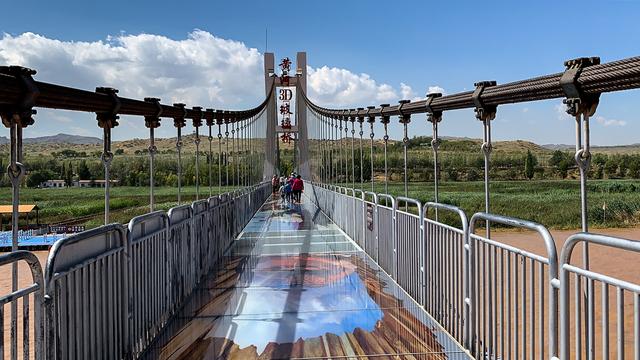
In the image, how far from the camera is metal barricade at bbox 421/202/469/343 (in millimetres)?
4051

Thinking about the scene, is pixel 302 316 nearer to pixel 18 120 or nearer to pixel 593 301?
pixel 18 120

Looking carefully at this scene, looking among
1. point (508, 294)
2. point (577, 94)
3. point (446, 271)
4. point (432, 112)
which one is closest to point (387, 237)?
point (432, 112)

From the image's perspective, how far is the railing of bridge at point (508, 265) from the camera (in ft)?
7.80

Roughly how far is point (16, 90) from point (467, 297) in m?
2.88

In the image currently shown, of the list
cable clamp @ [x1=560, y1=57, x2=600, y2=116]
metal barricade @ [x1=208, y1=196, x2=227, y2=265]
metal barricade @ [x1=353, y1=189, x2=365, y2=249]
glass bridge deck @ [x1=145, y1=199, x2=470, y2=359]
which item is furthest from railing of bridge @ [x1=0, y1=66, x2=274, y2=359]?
metal barricade @ [x1=353, y1=189, x2=365, y2=249]

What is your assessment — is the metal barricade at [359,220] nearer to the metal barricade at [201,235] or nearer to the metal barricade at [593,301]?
the metal barricade at [201,235]

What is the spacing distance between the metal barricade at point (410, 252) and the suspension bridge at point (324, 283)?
0.09 feet

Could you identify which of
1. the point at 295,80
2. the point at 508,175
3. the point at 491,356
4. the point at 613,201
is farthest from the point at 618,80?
the point at 508,175

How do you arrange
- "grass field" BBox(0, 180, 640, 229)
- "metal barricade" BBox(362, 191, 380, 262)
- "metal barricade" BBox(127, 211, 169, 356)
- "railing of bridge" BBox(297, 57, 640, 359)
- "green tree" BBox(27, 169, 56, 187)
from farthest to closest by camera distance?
"grass field" BBox(0, 180, 640, 229) → "green tree" BBox(27, 169, 56, 187) → "metal barricade" BBox(362, 191, 380, 262) → "metal barricade" BBox(127, 211, 169, 356) → "railing of bridge" BBox(297, 57, 640, 359)

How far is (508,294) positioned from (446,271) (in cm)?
97

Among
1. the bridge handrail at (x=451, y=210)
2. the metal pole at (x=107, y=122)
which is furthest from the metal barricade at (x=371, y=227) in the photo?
the metal pole at (x=107, y=122)

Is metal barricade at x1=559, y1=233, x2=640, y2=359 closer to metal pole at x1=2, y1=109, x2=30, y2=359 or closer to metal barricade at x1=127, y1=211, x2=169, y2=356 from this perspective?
metal pole at x1=2, y1=109, x2=30, y2=359

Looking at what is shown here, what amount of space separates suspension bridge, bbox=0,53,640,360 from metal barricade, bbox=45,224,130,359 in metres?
0.01

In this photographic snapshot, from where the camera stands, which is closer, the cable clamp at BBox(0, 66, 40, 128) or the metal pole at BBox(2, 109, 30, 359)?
the metal pole at BBox(2, 109, 30, 359)
